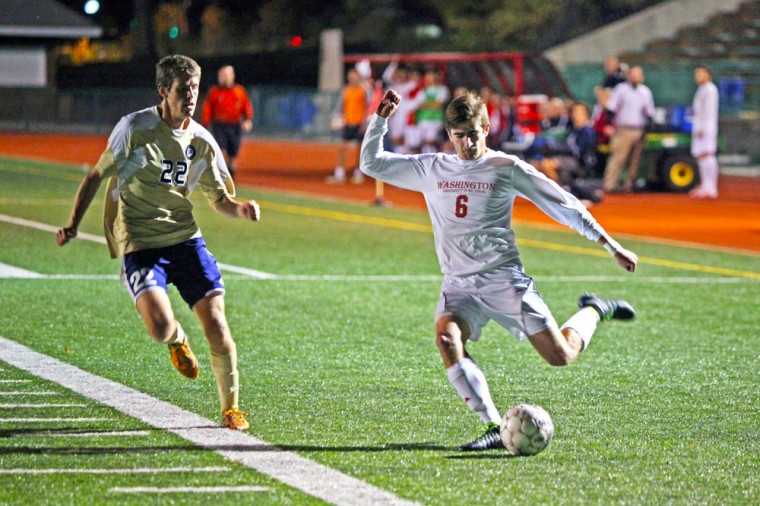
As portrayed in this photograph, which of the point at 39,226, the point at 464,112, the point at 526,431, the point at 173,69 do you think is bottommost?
the point at 39,226

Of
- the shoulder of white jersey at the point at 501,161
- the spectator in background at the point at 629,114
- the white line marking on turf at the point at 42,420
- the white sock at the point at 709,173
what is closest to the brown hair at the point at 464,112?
the shoulder of white jersey at the point at 501,161

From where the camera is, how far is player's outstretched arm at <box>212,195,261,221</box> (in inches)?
280

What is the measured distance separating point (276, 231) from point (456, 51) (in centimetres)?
3485

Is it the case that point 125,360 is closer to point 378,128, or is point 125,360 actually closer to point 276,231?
point 378,128

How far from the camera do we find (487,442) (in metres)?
6.50

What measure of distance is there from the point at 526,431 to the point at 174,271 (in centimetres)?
197

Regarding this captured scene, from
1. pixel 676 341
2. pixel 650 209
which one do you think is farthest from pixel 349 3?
pixel 676 341

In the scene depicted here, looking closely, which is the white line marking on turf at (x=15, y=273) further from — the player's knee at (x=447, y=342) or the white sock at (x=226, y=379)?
the player's knee at (x=447, y=342)

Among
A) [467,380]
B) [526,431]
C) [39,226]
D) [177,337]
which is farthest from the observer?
[39,226]

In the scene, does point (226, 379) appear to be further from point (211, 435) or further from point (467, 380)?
point (467, 380)

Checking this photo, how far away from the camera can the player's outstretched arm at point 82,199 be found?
6.89 metres

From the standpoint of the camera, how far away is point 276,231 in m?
17.8

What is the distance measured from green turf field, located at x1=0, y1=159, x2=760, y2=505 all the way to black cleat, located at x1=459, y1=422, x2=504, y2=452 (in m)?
0.07

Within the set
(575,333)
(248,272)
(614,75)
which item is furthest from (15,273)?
(614,75)
